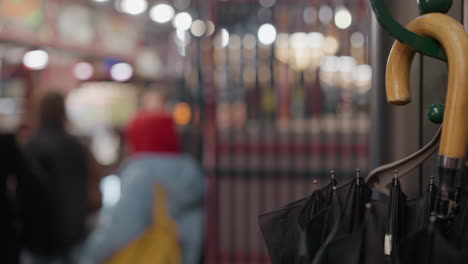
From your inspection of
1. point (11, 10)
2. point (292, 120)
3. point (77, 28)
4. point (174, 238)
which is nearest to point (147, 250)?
point (174, 238)

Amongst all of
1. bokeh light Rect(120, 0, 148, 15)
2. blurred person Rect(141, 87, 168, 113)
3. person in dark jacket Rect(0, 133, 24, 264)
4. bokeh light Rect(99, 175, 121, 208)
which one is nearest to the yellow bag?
person in dark jacket Rect(0, 133, 24, 264)

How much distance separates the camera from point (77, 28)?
231 inches

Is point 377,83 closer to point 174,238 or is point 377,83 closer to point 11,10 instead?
point 174,238

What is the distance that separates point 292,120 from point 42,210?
164 cm

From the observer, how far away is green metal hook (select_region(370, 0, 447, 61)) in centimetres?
69

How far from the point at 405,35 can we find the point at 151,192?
2.27 meters

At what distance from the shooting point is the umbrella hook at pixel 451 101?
0.67 metres

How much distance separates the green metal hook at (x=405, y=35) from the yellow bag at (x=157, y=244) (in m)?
2.21

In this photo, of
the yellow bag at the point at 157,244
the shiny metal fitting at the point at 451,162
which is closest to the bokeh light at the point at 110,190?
the yellow bag at the point at 157,244

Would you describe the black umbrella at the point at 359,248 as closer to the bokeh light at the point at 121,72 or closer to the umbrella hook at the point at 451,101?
the umbrella hook at the point at 451,101

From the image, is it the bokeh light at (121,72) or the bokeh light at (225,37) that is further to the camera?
Answer: the bokeh light at (121,72)

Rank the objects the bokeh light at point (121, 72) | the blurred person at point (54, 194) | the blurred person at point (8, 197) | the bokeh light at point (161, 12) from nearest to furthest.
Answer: the blurred person at point (8, 197) → the blurred person at point (54, 194) → the bokeh light at point (161, 12) → the bokeh light at point (121, 72)

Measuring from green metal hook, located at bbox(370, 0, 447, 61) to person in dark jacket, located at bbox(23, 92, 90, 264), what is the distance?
118 inches

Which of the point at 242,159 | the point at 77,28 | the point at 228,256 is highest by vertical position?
the point at 77,28
